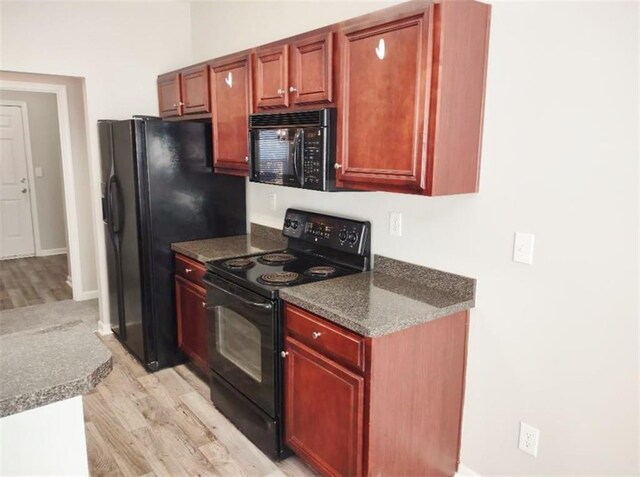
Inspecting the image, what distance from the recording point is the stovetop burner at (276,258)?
105 inches

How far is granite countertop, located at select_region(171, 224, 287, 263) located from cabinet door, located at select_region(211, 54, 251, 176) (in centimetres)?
48

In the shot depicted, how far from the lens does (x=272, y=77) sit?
96.2 inches

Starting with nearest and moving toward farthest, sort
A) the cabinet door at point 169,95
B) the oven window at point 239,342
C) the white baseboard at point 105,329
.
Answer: the oven window at point 239,342 < the cabinet door at point 169,95 < the white baseboard at point 105,329

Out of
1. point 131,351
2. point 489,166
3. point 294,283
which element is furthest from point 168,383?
point 489,166

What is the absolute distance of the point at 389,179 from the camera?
74.0 inches

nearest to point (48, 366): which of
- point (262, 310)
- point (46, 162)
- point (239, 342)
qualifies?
point (262, 310)

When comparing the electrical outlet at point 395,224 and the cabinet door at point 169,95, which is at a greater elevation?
the cabinet door at point 169,95

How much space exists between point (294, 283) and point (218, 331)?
620mm

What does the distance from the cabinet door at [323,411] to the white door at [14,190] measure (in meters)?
5.75

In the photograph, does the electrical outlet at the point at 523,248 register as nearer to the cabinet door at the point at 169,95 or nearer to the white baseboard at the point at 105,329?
the cabinet door at the point at 169,95

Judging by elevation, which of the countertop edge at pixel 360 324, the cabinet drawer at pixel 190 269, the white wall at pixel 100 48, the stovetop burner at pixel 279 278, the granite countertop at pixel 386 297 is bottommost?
the cabinet drawer at pixel 190 269

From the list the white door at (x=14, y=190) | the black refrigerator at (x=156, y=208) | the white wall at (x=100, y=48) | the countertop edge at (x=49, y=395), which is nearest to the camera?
the countertop edge at (x=49, y=395)

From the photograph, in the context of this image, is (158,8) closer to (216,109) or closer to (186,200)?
(216,109)

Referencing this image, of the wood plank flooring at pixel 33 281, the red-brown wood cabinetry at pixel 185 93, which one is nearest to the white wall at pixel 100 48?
the red-brown wood cabinetry at pixel 185 93
